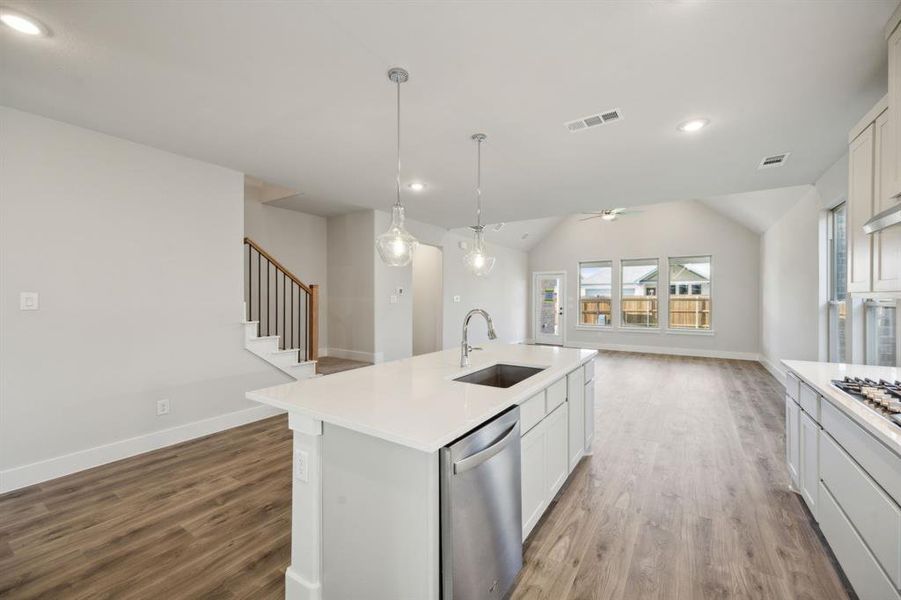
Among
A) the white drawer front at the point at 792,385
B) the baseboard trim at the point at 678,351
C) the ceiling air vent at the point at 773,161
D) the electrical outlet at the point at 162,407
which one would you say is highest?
the ceiling air vent at the point at 773,161

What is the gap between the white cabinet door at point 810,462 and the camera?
208 cm

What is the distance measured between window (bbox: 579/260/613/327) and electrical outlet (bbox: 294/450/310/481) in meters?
9.04

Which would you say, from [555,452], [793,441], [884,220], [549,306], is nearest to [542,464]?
[555,452]

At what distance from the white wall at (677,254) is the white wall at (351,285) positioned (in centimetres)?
593

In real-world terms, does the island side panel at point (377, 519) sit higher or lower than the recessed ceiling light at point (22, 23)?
lower

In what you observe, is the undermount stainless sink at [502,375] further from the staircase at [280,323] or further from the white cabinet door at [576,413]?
the staircase at [280,323]

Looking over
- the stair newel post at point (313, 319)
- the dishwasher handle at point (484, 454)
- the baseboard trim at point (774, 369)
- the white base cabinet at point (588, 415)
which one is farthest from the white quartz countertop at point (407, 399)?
the baseboard trim at point (774, 369)

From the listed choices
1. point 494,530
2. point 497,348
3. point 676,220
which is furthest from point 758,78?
point 676,220

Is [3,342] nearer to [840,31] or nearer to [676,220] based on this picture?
[840,31]

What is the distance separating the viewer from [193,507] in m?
2.37

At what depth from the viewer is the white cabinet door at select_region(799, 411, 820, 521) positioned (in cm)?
208

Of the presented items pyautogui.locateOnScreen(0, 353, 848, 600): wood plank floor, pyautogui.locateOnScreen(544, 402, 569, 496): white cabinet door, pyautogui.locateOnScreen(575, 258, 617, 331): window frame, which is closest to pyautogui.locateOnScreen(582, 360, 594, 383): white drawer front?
pyautogui.locateOnScreen(544, 402, 569, 496): white cabinet door

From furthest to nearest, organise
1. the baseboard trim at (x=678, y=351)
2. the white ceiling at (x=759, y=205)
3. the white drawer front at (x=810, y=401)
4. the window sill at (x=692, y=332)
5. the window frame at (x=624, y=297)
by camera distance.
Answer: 1. the window frame at (x=624, y=297)
2. the window sill at (x=692, y=332)
3. the baseboard trim at (x=678, y=351)
4. the white ceiling at (x=759, y=205)
5. the white drawer front at (x=810, y=401)

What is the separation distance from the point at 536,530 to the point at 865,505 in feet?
4.79
